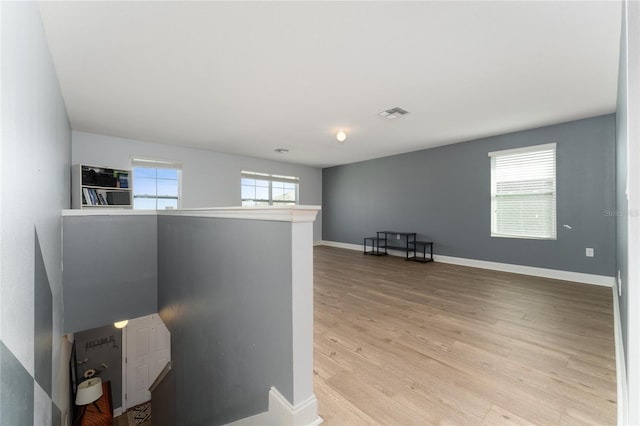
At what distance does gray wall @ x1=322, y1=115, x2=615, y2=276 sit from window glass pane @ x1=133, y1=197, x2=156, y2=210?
459 cm

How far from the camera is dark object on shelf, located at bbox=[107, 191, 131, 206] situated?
412 centimetres

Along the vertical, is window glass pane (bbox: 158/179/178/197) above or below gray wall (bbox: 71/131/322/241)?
below

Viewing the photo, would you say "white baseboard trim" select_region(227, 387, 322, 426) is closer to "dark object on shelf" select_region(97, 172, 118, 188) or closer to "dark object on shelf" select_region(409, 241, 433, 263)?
"dark object on shelf" select_region(97, 172, 118, 188)

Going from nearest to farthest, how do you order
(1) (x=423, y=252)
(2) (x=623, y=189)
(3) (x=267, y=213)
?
(3) (x=267, y=213), (2) (x=623, y=189), (1) (x=423, y=252)

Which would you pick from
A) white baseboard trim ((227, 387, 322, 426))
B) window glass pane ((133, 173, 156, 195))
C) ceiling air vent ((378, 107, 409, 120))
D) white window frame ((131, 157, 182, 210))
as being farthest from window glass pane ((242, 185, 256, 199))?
white baseboard trim ((227, 387, 322, 426))

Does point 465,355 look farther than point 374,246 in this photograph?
No

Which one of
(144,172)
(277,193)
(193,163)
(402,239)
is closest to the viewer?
(144,172)

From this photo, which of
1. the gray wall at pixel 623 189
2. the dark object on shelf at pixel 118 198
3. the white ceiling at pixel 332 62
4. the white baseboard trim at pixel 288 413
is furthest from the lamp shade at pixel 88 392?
the gray wall at pixel 623 189

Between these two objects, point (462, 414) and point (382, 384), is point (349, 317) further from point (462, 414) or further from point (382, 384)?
point (462, 414)

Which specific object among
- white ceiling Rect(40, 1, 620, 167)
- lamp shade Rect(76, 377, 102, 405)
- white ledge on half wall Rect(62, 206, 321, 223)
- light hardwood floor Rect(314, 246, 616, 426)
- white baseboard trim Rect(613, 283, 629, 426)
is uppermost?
white ceiling Rect(40, 1, 620, 167)

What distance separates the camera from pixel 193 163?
551cm

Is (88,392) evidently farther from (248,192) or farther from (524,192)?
(524,192)

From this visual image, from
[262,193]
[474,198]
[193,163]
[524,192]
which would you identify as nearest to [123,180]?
[193,163]

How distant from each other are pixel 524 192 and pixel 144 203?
685 cm
